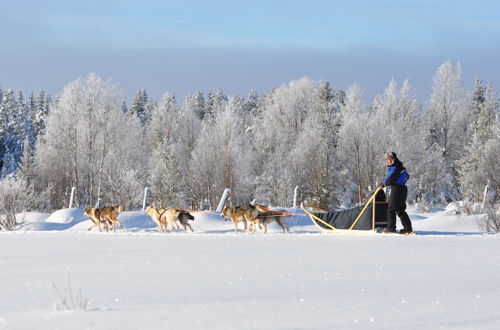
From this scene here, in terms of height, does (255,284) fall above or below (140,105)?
below

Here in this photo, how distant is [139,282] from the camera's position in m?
4.40

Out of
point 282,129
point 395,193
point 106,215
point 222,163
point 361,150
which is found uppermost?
point 282,129

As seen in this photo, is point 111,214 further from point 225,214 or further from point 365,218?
point 365,218

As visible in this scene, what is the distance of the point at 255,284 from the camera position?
14.0 feet

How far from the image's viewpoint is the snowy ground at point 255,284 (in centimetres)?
320

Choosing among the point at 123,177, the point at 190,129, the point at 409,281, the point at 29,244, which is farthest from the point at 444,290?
the point at 190,129

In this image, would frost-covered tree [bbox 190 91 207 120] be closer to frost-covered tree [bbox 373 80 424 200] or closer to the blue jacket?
frost-covered tree [bbox 373 80 424 200]

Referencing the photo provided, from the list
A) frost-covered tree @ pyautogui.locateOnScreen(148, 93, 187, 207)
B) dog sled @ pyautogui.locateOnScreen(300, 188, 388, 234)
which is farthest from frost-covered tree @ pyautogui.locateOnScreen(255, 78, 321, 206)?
dog sled @ pyautogui.locateOnScreen(300, 188, 388, 234)

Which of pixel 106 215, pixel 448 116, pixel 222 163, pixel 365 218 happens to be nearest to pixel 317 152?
pixel 222 163

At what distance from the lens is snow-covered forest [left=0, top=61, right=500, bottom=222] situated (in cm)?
3166

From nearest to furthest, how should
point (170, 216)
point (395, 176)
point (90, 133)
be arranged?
point (395, 176) → point (170, 216) → point (90, 133)

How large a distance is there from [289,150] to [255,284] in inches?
1306

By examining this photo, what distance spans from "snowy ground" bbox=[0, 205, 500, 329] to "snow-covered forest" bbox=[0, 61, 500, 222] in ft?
63.4

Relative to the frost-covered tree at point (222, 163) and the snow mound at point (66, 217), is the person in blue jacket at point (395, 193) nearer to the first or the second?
the snow mound at point (66, 217)
